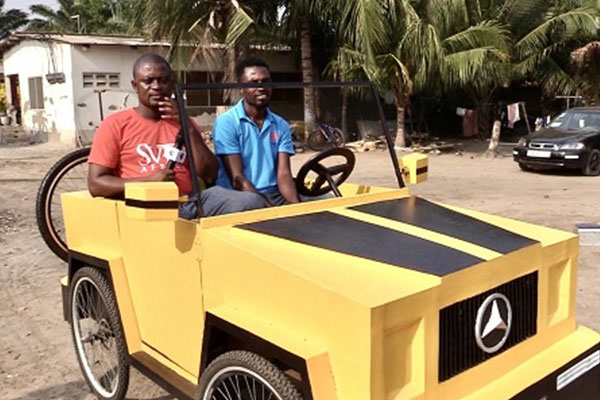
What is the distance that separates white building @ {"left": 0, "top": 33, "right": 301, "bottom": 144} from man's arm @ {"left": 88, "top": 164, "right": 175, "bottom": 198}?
1621 cm

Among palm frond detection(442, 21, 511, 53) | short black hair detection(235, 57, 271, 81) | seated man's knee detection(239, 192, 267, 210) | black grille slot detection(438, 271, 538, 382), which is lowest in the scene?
black grille slot detection(438, 271, 538, 382)

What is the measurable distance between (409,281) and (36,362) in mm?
2820

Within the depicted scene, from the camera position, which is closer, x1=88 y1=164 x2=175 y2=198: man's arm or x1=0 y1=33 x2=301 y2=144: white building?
x1=88 y1=164 x2=175 y2=198: man's arm

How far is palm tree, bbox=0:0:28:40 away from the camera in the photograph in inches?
1463

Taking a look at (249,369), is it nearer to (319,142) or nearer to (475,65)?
(319,142)

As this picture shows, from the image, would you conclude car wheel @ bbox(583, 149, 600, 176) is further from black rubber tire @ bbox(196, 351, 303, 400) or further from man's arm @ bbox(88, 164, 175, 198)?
black rubber tire @ bbox(196, 351, 303, 400)

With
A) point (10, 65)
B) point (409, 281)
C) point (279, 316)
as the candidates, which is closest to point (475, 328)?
point (409, 281)

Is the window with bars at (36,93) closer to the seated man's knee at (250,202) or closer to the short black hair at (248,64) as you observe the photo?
the short black hair at (248,64)

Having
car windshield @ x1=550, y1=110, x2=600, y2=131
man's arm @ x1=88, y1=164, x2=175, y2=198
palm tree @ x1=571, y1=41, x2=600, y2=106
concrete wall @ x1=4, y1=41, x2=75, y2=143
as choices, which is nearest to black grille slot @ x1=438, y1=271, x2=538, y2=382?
man's arm @ x1=88, y1=164, x2=175, y2=198

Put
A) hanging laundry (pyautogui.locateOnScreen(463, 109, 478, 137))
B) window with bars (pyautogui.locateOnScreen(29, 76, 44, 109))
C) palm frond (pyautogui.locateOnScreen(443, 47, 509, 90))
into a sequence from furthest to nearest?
1. window with bars (pyautogui.locateOnScreen(29, 76, 44, 109))
2. hanging laundry (pyautogui.locateOnScreen(463, 109, 478, 137))
3. palm frond (pyautogui.locateOnScreen(443, 47, 509, 90))

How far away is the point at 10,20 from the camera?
37.6m

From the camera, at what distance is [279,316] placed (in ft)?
7.45

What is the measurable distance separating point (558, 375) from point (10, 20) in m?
40.8

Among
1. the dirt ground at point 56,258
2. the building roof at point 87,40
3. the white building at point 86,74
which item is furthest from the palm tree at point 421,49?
the building roof at point 87,40
